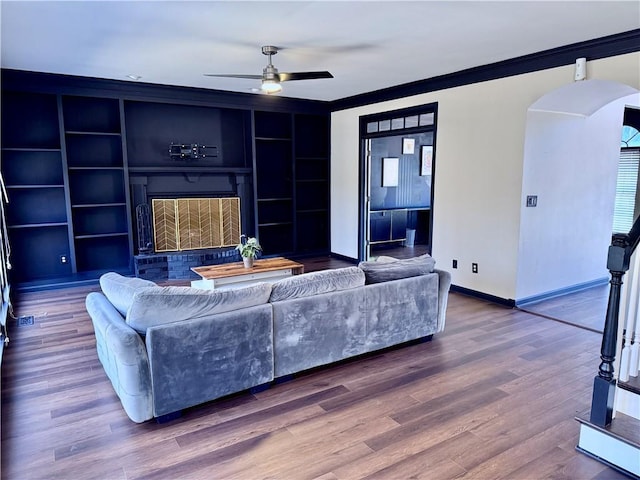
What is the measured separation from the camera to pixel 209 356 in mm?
2641

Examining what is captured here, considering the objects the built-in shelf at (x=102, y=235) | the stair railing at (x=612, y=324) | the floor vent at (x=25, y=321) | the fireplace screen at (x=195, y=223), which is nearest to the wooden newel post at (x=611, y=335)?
the stair railing at (x=612, y=324)

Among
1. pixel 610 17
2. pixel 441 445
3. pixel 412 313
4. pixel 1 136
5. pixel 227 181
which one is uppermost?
pixel 610 17

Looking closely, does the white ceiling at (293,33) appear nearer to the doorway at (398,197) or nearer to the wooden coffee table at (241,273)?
the wooden coffee table at (241,273)

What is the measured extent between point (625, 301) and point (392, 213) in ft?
19.7

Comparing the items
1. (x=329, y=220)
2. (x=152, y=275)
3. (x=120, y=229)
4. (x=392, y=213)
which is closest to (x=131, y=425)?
(x=152, y=275)

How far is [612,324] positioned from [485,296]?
9.21 ft

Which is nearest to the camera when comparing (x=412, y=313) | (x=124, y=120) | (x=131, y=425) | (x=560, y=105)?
(x=131, y=425)

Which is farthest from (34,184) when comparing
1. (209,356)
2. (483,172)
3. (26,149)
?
(483,172)

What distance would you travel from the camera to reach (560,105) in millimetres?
4496

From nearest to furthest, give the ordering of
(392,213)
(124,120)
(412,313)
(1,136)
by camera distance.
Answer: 1. (412,313)
2. (1,136)
3. (124,120)
4. (392,213)

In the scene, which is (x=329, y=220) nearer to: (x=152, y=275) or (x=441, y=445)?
(x=152, y=275)

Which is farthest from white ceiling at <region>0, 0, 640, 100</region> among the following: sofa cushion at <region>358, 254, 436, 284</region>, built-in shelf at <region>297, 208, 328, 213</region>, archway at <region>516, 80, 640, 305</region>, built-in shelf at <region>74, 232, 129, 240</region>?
built-in shelf at <region>297, 208, 328, 213</region>

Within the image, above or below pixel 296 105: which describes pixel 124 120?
below

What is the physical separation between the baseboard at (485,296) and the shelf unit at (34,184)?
5112mm
